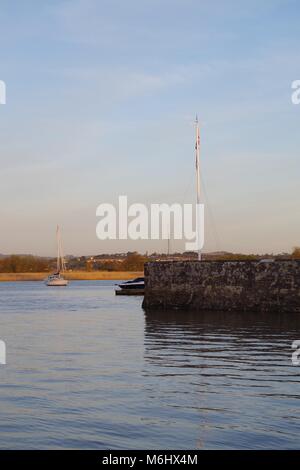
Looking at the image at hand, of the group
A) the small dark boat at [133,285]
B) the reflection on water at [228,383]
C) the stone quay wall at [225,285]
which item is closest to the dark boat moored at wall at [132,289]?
the small dark boat at [133,285]

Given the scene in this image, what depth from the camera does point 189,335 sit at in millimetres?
22094

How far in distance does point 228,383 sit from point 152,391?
149 cm

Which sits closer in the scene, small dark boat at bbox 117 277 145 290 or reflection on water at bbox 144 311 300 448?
reflection on water at bbox 144 311 300 448

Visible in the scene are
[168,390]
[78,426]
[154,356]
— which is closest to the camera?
[78,426]

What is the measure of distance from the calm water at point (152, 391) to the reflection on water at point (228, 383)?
2 cm

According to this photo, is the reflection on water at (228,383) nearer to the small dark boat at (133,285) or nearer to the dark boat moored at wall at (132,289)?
the dark boat moored at wall at (132,289)

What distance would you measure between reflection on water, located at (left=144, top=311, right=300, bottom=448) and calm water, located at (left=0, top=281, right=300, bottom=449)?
0.02 metres

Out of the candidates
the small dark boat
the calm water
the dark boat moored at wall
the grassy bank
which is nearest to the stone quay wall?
the calm water

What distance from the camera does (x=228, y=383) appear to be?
43.0 feet

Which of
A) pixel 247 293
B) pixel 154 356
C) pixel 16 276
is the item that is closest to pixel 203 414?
pixel 154 356

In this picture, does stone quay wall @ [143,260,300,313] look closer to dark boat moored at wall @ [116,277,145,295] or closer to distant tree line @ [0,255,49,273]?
dark boat moored at wall @ [116,277,145,295]

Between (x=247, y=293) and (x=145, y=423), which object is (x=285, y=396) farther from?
(x=247, y=293)

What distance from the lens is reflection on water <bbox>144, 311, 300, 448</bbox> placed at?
9.48m

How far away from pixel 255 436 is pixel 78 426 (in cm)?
231
